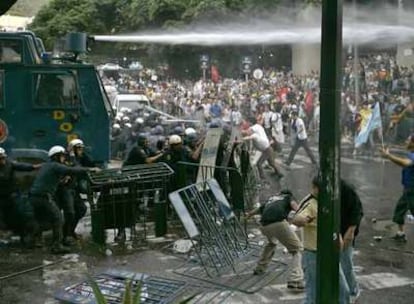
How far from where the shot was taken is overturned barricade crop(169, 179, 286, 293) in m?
7.51

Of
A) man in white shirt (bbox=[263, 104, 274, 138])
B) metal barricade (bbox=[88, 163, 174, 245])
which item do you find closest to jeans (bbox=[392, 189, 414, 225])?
metal barricade (bbox=[88, 163, 174, 245])

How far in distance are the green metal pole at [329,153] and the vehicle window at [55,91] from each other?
7568 millimetres

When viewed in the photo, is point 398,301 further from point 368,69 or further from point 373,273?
point 368,69

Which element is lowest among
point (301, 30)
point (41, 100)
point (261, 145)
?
point (261, 145)

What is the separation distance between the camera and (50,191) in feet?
30.0

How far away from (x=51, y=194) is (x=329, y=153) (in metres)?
5.64

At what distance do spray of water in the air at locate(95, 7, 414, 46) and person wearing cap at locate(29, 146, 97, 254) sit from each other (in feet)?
26.4

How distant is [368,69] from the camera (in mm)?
25062

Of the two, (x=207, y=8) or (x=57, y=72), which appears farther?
(x=207, y=8)

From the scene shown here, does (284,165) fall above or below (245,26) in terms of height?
below

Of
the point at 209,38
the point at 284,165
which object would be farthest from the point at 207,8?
the point at 284,165

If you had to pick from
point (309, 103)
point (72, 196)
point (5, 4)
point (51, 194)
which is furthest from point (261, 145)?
point (5, 4)

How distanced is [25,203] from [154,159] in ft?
8.91

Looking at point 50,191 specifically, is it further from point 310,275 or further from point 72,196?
point 310,275
